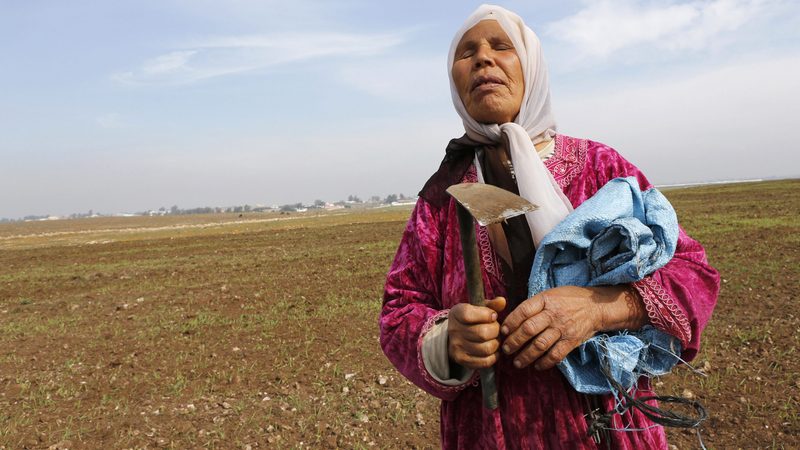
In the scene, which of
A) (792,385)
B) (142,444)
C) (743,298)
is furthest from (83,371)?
(743,298)

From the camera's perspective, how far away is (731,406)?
4.58 metres

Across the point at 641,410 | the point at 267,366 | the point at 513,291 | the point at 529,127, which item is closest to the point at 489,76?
the point at 529,127

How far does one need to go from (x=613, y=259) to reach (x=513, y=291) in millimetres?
294

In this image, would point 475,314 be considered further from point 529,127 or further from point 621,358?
point 529,127

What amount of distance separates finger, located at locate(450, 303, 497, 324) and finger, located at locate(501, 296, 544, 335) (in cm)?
4

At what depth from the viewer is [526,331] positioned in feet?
4.05

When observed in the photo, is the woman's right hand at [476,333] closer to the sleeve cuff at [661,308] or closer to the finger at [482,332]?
the finger at [482,332]

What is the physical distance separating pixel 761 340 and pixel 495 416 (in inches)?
236

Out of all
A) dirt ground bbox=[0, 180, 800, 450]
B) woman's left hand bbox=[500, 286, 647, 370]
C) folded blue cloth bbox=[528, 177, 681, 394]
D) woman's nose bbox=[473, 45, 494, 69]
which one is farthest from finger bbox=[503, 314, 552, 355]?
dirt ground bbox=[0, 180, 800, 450]

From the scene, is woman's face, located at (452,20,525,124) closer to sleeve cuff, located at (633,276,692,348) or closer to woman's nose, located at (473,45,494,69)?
woman's nose, located at (473,45,494,69)

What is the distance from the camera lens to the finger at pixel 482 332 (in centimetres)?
124

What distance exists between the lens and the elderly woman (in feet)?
4.18

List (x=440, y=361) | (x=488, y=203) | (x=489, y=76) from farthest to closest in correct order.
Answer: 1. (x=489, y=76)
2. (x=440, y=361)
3. (x=488, y=203)

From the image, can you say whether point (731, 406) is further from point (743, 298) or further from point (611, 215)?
point (611, 215)
